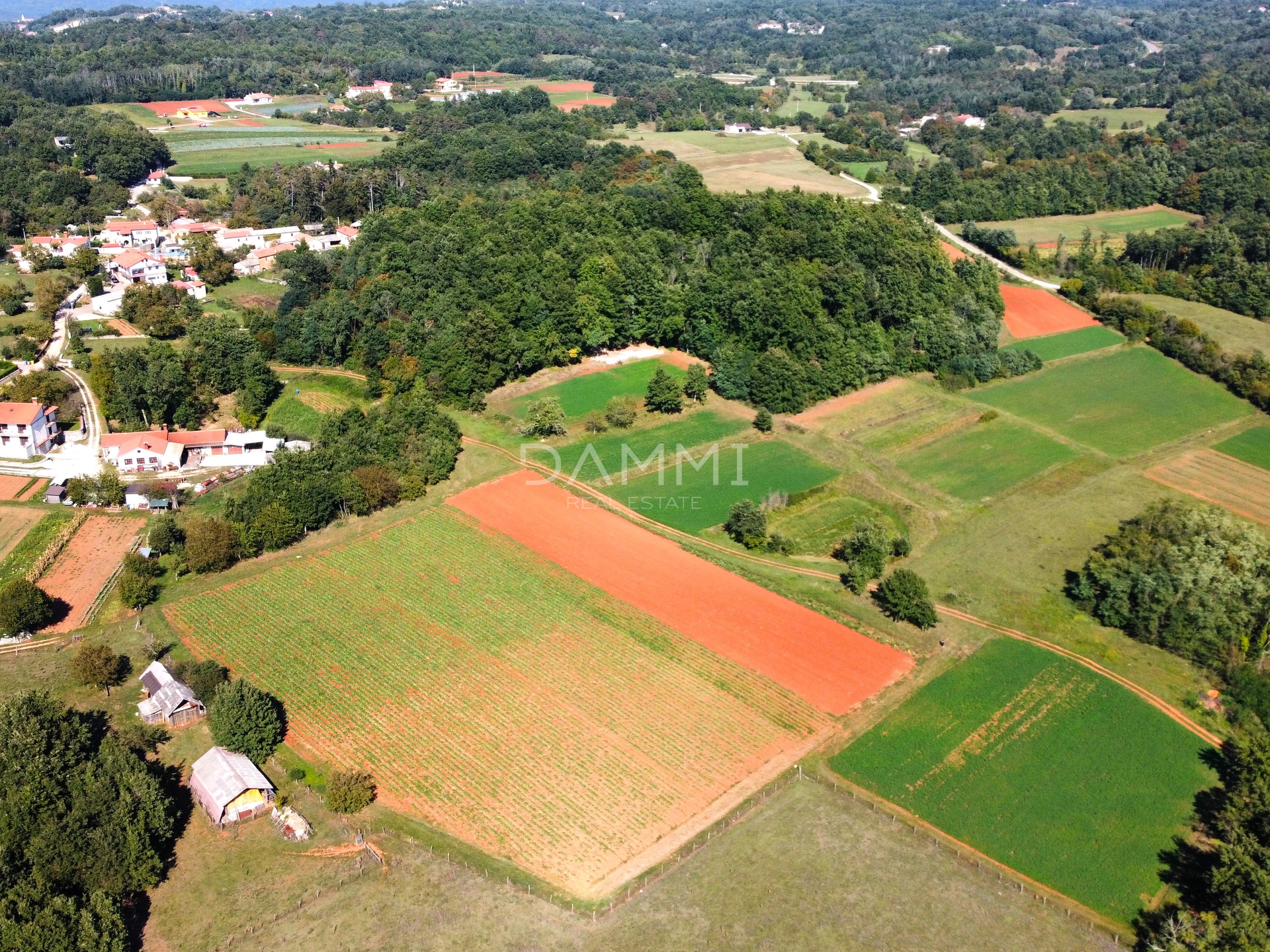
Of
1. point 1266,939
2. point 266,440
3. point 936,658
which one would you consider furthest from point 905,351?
point 1266,939

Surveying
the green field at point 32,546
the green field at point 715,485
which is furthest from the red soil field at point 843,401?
the green field at point 32,546

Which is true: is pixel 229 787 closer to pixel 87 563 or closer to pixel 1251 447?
pixel 87 563

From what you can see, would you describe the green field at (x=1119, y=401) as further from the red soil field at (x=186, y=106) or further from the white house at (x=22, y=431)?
the red soil field at (x=186, y=106)

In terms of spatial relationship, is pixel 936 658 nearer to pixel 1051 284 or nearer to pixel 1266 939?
pixel 1266 939

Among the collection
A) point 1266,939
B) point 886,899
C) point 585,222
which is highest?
point 585,222

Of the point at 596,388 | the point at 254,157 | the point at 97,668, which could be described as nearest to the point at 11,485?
the point at 97,668

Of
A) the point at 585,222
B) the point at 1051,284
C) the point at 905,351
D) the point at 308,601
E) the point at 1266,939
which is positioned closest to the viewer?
the point at 1266,939

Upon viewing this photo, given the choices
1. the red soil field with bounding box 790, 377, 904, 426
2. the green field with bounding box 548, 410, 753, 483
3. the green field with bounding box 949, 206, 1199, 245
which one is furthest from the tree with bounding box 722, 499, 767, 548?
the green field with bounding box 949, 206, 1199, 245
